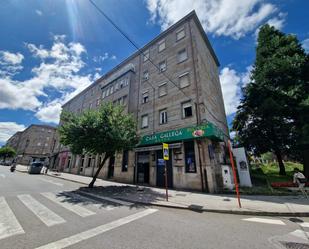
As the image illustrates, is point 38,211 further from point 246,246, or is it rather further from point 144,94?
point 144,94

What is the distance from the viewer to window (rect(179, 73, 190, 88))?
571 inches

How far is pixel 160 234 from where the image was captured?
409cm

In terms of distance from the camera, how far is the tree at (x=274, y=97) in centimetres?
1562

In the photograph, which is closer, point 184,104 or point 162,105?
point 184,104

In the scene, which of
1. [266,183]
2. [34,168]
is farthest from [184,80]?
[34,168]

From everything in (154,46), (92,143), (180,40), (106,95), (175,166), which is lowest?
(175,166)

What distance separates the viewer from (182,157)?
12727 millimetres

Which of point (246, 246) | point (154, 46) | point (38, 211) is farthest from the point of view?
point (154, 46)

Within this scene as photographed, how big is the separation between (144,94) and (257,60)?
15805mm

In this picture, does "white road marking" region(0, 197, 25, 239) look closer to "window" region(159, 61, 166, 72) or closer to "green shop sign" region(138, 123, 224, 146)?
"green shop sign" region(138, 123, 224, 146)

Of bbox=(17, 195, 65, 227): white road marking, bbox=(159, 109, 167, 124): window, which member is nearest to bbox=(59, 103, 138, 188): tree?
bbox=(159, 109, 167, 124): window

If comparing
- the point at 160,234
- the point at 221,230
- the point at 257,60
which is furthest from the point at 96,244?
the point at 257,60

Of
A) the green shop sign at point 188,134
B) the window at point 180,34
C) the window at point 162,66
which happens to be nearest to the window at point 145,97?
the window at point 162,66

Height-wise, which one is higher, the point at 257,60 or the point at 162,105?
the point at 257,60
